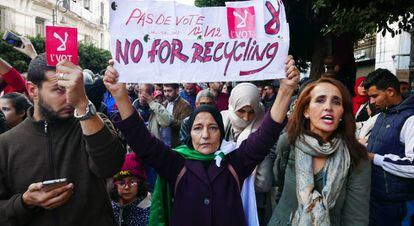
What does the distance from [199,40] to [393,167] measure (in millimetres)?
1828

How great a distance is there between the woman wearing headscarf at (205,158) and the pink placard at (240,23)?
338 mm

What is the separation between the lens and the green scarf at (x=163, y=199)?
2471 mm

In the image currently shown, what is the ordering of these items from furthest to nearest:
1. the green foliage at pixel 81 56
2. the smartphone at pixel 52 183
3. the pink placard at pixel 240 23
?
1. the green foliage at pixel 81 56
2. the pink placard at pixel 240 23
3. the smartphone at pixel 52 183

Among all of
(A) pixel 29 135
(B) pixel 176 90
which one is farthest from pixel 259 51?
(B) pixel 176 90

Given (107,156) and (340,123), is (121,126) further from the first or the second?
(340,123)

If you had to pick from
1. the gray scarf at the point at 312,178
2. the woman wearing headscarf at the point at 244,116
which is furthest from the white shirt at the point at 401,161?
the woman wearing headscarf at the point at 244,116

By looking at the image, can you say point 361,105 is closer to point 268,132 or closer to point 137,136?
point 268,132

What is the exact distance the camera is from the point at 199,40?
2541mm

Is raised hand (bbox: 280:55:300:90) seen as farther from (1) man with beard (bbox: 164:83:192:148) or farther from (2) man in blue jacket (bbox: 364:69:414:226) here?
(1) man with beard (bbox: 164:83:192:148)

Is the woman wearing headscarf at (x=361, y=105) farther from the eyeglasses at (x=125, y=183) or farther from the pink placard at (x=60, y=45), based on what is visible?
the pink placard at (x=60, y=45)

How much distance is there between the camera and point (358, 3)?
598cm

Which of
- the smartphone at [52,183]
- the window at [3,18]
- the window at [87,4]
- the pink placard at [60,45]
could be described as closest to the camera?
the smartphone at [52,183]

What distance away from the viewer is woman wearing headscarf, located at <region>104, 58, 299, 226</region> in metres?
2.35

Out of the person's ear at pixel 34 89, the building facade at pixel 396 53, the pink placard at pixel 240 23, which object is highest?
the building facade at pixel 396 53
